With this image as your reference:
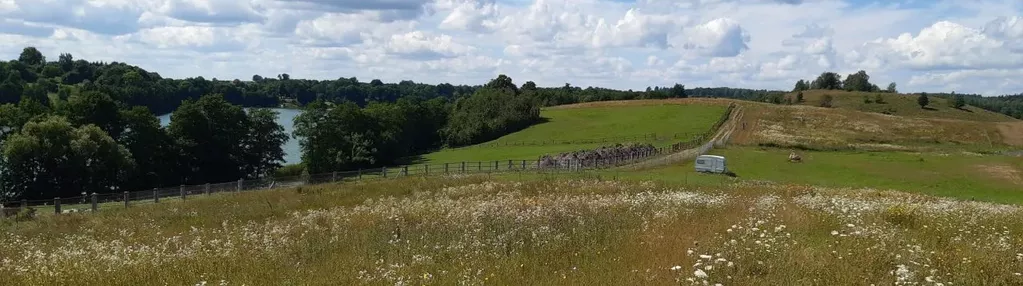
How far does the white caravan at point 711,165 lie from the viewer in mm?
41031

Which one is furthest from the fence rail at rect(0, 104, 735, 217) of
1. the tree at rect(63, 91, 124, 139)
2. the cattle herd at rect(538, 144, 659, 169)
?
the tree at rect(63, 91, 124, 139)

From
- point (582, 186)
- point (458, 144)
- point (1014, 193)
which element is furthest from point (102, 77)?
point (1014, 193)

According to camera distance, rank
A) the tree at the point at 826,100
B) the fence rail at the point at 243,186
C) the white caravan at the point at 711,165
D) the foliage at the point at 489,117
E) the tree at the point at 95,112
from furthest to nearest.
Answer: the tree at the point at 826,100
the foliage at the point at 489,117
the tree at the point at 95,112
the white caravan at the point at 711,165
the fence rail at the point at 243,186

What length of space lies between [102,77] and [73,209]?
434 feet

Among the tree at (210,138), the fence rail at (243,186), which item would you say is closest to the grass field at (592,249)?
the fence rail at (243,186)

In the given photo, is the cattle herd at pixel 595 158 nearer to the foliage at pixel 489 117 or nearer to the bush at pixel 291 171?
the bush at pixel 291 171

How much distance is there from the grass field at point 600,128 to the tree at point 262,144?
51.9ft

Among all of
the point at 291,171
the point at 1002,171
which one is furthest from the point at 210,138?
the point at 1002,171

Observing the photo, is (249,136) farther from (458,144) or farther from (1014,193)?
(1014,193)

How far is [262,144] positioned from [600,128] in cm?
4491

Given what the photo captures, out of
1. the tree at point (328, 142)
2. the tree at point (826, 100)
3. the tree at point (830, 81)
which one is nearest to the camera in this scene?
the tree at point (328, 142)

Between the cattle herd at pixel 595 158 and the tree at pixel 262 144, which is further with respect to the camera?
the tree at pixel 262 144

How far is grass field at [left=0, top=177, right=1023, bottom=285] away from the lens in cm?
900

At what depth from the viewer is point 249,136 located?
72000mm
